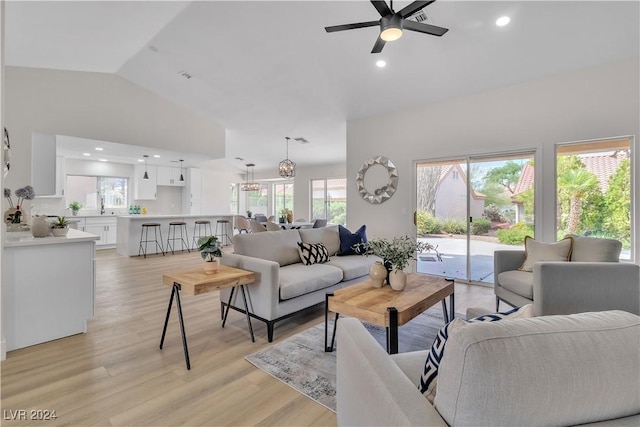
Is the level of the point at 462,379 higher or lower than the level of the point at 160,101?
lower

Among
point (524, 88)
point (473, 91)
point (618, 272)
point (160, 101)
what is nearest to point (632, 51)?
point (524, 88)

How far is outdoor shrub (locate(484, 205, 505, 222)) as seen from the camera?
4680mm

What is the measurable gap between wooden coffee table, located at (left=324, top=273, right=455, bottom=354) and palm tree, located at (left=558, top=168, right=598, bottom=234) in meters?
2.62

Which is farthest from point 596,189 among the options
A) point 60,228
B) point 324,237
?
point 60,228

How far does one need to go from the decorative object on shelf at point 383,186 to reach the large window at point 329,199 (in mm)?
3371

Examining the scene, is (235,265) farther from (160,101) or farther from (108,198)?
(108,198)

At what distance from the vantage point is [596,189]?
3975 millimetres

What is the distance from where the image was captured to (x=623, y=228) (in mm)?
3777

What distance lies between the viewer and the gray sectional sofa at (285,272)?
2732mm

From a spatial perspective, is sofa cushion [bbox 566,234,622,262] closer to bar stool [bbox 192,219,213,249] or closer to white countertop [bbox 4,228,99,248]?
white countertop [bbox 4,228,99,248]

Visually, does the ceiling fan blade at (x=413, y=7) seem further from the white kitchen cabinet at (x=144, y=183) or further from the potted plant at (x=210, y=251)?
the white kitchen cabinet at (x=144, y=183)

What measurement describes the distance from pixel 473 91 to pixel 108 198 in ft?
29.6

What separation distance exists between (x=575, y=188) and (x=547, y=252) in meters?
1.60

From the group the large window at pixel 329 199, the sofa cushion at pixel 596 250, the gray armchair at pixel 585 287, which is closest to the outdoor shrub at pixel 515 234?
the sofa cushion at pixel 596 250
